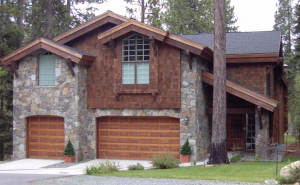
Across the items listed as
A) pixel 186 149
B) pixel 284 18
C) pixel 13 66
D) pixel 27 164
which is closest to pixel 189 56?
pixel 186 149

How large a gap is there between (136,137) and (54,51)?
5127 millimetres

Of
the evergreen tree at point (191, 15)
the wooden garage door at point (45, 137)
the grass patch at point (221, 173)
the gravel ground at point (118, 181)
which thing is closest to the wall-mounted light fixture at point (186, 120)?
the grass patch at point (221, 173)

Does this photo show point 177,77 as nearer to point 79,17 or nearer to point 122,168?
point 122,168

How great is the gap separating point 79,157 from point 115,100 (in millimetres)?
2880

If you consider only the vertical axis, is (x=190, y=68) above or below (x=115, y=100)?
above

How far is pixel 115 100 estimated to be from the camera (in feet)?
57.6

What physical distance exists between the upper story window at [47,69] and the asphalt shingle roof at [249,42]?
25.6ft

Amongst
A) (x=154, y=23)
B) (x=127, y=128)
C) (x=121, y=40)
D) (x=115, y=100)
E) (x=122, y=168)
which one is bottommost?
(x=122, y=168)

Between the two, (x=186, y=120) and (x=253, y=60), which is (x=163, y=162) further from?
(x=253, y=60)

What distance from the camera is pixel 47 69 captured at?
17.9 metres

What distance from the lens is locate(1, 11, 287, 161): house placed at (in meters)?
16.8

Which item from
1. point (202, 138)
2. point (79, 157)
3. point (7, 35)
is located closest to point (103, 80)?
point (79, 157)

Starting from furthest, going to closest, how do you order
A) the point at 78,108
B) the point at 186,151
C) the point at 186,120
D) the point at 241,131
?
the point at 241,131 → the point at 78,108 → the point at 186,120 → the point at 186,151

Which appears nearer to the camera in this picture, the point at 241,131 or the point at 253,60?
the point at 253,60
